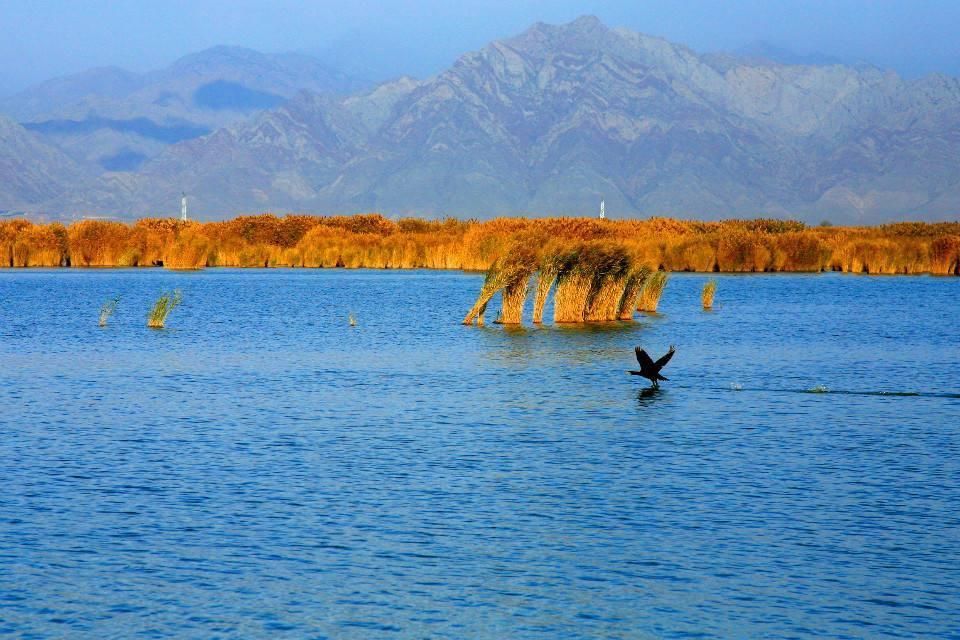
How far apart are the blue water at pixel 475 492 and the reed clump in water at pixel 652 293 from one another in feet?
40.2

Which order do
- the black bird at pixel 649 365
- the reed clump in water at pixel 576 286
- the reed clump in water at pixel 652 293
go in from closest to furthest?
the black bird at pixel 649 365 < the reed clump in water at pixel 576 286 < the reed clump in water at pixel 652 293

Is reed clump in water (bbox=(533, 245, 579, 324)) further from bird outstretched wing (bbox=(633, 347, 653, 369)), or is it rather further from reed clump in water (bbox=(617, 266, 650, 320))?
bird outstretched wing (bbox=(633, 347, 653, 369))

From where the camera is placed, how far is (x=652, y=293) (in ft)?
154

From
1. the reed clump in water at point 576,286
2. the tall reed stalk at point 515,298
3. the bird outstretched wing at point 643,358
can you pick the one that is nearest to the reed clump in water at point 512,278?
the tall reed stalk at point 515,298

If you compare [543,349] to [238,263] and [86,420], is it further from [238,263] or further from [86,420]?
[238,263]

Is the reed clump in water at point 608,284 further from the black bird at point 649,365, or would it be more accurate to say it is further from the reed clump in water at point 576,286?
the black bird at point 649,365

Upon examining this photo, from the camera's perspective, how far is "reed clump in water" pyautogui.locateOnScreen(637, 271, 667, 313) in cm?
4662

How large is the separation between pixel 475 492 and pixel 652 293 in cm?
3105

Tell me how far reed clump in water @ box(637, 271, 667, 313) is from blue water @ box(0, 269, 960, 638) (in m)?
12.2

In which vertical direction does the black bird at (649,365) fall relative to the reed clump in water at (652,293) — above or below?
below

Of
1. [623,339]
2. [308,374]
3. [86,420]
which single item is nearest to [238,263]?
[623,339]

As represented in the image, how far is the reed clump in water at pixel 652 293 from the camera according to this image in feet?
153

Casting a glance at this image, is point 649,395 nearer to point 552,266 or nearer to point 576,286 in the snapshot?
point 552,266

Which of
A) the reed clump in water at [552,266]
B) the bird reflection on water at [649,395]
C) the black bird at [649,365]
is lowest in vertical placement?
the bird reflection on water at [649,395]
